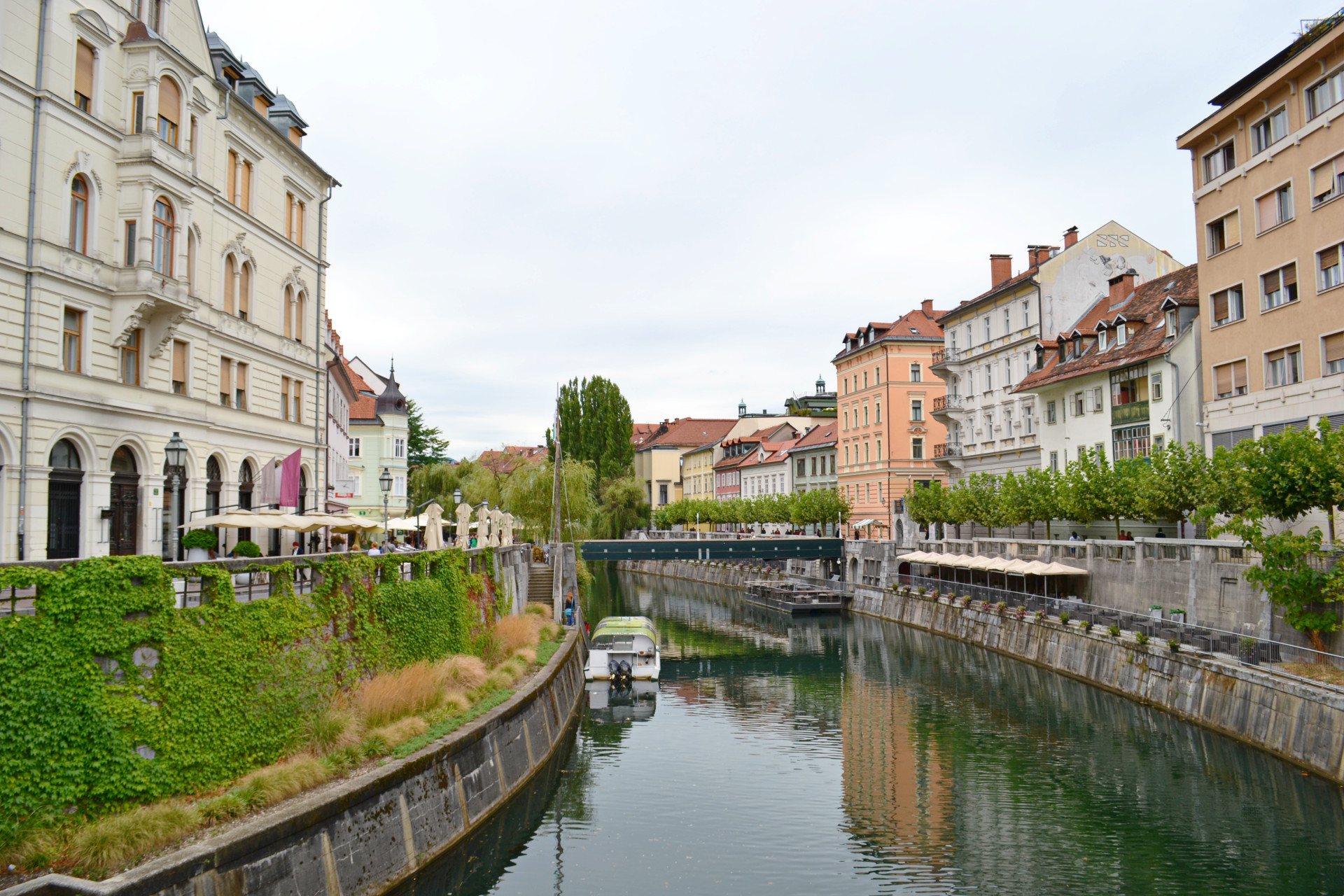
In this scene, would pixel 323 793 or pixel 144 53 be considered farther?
pixel 144 53

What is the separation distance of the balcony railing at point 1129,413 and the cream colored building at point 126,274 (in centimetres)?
3464

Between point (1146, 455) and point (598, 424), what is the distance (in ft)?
215

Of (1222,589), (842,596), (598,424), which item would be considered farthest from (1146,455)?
(598,424)

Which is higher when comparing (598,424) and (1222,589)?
(598,424)

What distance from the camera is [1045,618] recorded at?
3650 centimetres

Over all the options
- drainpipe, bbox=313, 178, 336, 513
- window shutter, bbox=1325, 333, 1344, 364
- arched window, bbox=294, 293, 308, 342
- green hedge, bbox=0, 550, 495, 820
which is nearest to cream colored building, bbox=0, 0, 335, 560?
arched window, bbox=294, 293, 308, 342

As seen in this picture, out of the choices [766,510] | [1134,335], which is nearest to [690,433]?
[766,510]

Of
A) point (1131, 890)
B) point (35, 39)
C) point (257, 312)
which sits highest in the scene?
point (35, 39)

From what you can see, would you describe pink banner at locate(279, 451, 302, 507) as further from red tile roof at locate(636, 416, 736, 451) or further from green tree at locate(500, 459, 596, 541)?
red tile roof at locate(636, 416, 736, 451)

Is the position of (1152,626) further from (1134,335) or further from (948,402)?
(948,402)

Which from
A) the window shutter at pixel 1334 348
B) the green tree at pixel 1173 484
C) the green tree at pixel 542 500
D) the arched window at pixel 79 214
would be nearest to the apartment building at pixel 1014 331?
the green tree at pixel 1173 484

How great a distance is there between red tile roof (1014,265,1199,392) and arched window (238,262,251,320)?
34.5 meters

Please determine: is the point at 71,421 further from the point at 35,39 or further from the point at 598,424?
the point at 598,424

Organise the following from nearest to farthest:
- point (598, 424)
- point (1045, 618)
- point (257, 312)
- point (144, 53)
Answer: point (144, 53) < point (257, 312) < point (1045, 618) < point (598, 424)
